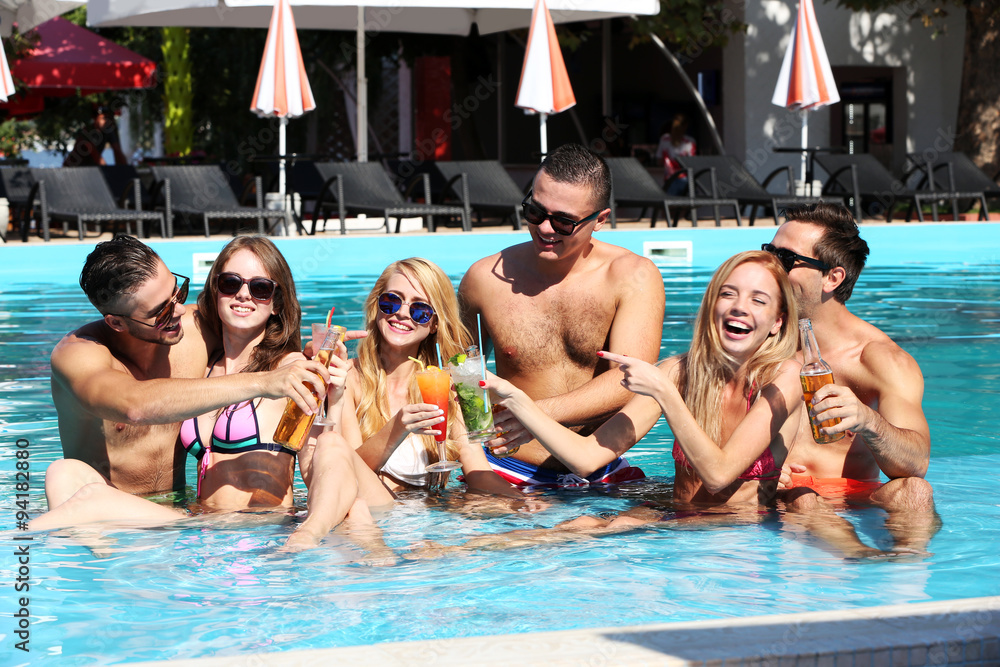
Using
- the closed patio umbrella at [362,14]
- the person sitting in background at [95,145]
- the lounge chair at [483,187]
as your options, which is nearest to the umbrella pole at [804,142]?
the closed patio umbrella at [362,14]

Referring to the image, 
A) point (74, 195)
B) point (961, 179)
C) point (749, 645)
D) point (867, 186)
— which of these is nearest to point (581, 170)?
point (749, 645)

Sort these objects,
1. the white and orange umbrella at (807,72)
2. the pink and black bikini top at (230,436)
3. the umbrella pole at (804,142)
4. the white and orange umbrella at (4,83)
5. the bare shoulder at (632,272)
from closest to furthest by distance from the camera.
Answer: the pink and black bikini top at (230,436) → the bare shoulder at (632,272) → the white and orange umbrella at (4,83) → the white and orange umbrella at (807,72) → the umbrella pole at (804,142)

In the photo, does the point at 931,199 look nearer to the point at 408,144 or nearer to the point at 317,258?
the point at 317,258

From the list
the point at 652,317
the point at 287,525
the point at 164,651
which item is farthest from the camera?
the point at 652,317

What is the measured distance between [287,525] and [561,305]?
50.6 inches

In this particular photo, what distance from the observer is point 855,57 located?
18609 mm

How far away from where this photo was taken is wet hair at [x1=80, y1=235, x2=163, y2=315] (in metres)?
3.51

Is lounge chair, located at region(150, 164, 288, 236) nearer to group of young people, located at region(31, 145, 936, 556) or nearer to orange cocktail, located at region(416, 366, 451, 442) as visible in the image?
group of young people, located at region(31, 145, 936, 556)

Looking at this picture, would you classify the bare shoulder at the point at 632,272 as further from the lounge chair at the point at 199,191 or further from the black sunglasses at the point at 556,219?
the lounge chair at the point at 199,191

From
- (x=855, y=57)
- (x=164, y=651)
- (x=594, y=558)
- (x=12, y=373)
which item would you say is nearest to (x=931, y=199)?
(x=855, y=57)

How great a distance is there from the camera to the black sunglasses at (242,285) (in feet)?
12.6

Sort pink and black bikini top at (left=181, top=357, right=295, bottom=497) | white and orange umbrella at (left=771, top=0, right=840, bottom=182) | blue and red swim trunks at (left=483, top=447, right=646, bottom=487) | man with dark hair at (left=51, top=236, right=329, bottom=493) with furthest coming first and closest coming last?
1. white and orange umbrella at (left=771, top=0, right=840, bottom=182)
2. blue and red swim trunks at (left=483, top=447, right=646, bottom=487)
3. pink and black bikini top at (left=181, top=357, right=295, bottom=497)
4. man with dark hair at (left=51, top=236, right=329, bottom=493)

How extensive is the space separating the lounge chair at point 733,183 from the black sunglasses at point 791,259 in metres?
10.2

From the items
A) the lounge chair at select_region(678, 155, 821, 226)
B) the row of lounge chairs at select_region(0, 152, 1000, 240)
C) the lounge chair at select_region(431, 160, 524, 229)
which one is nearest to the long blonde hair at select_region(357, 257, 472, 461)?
the row of lounge chairs at select_region(0, 152, 1000, 240)
